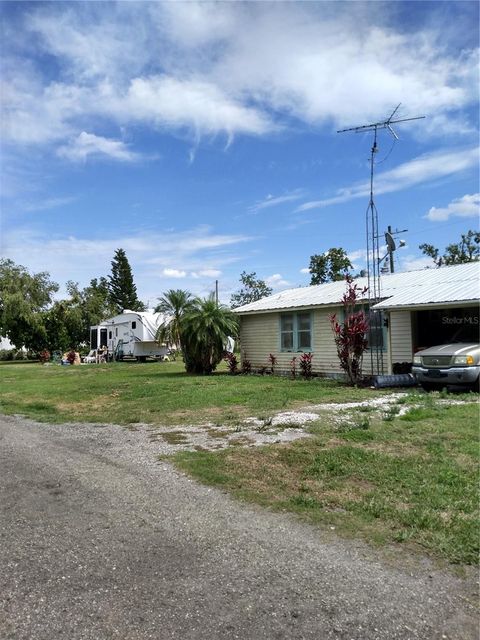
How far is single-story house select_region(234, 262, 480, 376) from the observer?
13242mm

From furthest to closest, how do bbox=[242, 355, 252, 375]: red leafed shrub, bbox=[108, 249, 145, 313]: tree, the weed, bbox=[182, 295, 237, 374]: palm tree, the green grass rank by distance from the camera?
bbox=[108, 249, 145, 313]: tree, bbox=[242, 355, 252, 375]: red leafed shrub, bbox=[182, 295, 237, 374]: palm tree, the green grass, the weed

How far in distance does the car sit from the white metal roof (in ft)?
4.47

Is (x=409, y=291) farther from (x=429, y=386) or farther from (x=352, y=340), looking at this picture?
(x=429, y=386)

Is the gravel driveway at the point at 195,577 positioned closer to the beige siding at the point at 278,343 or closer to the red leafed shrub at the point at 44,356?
the beige siding at the point at 278,343

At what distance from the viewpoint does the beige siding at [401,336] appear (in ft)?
47.6

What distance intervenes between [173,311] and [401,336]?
10406mm

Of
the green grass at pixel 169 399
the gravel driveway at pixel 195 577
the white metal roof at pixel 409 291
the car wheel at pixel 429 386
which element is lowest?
the gravel driveway at pixel 195 577

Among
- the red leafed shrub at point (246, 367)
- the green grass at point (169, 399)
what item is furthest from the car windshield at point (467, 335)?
the red leafed shrub at point (246, 367)

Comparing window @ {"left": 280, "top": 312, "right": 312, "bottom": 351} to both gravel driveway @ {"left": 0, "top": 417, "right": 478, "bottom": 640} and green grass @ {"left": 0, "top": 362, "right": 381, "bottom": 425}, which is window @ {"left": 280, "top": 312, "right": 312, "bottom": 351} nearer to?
green grass @ {"left": 0, "top": 362, "right": 381, "bottom": 425}

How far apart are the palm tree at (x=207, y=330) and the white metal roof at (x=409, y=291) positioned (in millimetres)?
828

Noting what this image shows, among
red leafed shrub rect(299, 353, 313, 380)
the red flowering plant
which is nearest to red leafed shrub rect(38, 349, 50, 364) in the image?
red leafed shrub rect(299, 353, 313, 380)

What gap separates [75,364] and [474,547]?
28.8 meters

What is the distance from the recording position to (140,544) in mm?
3721

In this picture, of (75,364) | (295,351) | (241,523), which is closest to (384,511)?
(241,523)
